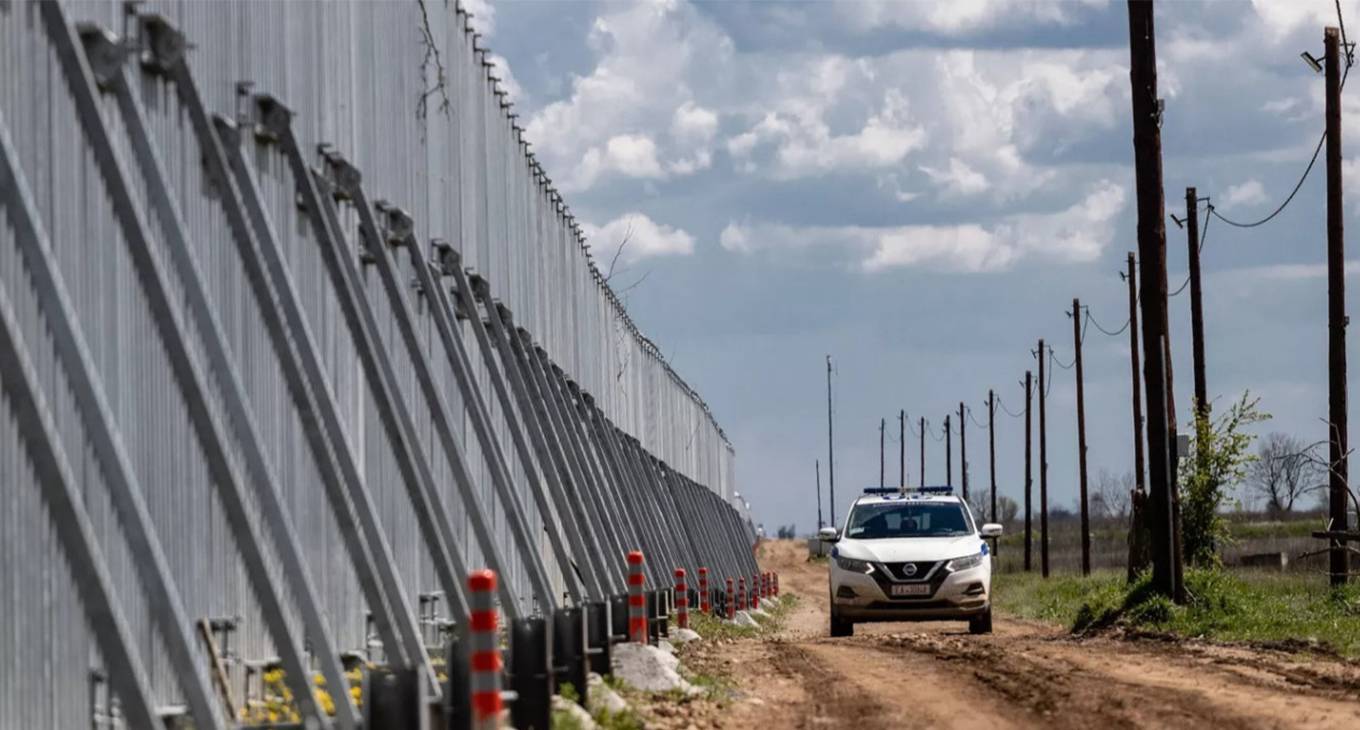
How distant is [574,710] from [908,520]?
1456 centimetres

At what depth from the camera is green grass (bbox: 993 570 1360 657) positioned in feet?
65.2

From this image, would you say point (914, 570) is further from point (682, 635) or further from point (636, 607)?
point (636, 607)

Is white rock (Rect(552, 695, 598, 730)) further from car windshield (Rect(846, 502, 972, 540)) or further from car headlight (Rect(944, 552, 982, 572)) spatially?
car windshield (Rect(846, 502, 972, 540))

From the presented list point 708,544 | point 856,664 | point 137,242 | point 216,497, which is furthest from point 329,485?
point 708,544

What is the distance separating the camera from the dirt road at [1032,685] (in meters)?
12.4

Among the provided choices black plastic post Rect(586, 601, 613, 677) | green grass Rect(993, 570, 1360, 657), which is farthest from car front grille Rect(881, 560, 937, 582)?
black plastic post Rect(586, 601, 613, 677)

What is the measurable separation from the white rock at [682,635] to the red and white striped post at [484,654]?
12.2m

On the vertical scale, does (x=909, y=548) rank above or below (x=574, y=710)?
above

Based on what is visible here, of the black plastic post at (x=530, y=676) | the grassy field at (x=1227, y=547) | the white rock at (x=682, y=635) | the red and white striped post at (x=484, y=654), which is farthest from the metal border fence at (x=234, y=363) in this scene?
the grassy field at (x=1227, y=547)

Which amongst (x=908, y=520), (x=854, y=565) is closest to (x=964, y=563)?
→ (x=854, y=565)

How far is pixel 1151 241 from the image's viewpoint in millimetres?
25250

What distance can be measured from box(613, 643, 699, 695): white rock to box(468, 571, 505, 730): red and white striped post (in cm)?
550

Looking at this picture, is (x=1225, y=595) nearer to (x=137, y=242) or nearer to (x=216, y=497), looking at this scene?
(x=216, y=497)

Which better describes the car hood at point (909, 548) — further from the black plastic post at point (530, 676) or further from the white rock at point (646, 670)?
the black plastic post at point (530, 676)
